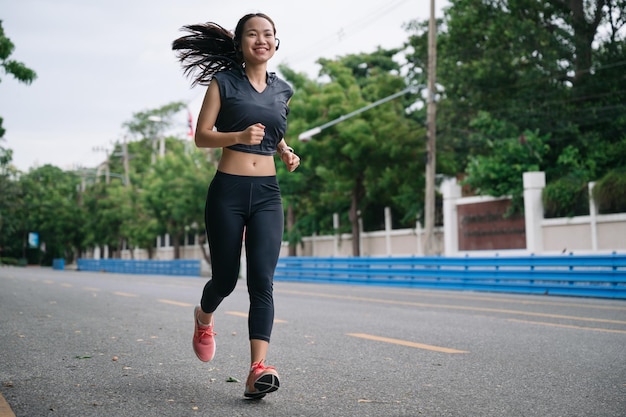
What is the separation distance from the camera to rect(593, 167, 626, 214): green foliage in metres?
22.3

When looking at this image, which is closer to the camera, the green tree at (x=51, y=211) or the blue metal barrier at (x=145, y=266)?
the blue metal barrier at (x=145, y=266)

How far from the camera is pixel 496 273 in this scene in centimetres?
1942

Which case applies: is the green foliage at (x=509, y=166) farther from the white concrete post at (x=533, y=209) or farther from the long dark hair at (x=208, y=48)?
the long dark hair at (x=208, y=48)

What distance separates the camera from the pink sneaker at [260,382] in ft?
14.2

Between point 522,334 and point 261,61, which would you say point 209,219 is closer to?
point 261,61

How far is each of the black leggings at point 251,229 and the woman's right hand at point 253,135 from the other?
0.99 feet

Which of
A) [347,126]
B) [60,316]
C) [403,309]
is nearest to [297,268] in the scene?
[347,126]

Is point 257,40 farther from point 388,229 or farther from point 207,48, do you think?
point 388,229

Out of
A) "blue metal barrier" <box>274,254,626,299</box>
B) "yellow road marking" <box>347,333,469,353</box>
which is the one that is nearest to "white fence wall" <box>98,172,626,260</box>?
"blue metal barrier" <box>274,254,626,299</box>

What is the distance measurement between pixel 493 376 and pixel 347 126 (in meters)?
28.7

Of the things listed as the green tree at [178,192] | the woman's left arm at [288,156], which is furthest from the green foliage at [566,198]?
the green tree at [178,192]

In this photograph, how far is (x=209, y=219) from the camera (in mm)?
4727

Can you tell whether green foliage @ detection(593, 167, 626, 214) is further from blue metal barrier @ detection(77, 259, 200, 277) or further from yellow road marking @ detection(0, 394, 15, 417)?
blue metal barrier @ detection(77, 259, 200, 277)

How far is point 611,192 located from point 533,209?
3.17 metres
